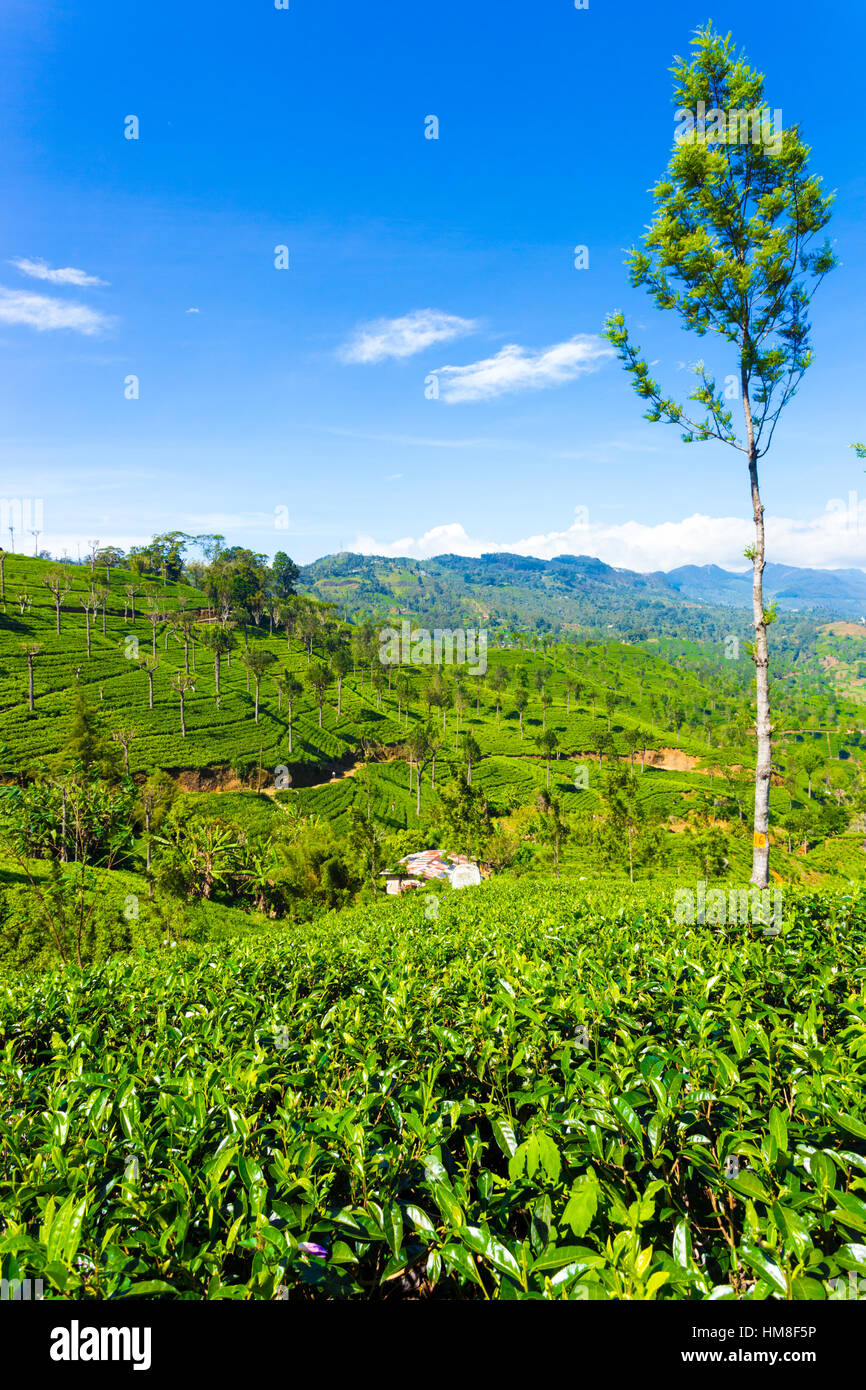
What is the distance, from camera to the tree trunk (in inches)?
276

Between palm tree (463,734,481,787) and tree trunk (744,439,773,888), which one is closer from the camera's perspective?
tree trunk (744,439,773,888)

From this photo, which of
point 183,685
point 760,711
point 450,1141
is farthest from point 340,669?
point 450,1141

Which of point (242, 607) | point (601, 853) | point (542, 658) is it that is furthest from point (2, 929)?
point (542, 658)

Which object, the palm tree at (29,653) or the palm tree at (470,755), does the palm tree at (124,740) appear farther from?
the palm tree at (470,755)

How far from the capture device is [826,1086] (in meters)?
2.44

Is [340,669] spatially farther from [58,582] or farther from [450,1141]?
[450,1141]

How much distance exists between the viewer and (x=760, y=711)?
7125 mm

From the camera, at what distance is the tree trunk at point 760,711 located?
701cm

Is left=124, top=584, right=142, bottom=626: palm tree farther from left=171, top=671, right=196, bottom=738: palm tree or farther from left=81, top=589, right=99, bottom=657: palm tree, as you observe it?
left=171, top=671, right=196, bottom=738: palm tree

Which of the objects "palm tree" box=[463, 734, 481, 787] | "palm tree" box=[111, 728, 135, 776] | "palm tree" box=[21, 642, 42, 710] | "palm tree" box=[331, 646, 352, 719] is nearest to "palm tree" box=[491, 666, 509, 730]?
"palm tree" box=[331, 646, 352, 719]

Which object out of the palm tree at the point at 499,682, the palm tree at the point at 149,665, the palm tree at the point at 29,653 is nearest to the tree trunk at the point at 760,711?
the palm tree at the point at 29,653

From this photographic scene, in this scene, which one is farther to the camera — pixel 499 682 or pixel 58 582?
pixel 499 682

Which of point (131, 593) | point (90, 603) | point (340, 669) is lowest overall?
point (340, 669)

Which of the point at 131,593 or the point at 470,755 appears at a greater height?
the point at 131,593
